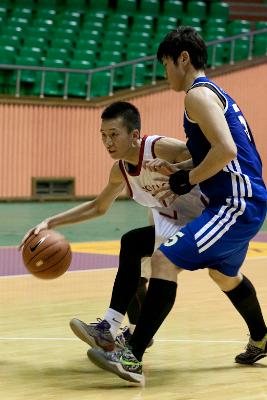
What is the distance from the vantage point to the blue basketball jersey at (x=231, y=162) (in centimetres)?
491

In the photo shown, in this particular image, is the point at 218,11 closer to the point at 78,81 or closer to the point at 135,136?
the point at 78,81

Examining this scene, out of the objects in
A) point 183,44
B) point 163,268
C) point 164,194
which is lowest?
point 163,268

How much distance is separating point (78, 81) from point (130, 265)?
1219cm

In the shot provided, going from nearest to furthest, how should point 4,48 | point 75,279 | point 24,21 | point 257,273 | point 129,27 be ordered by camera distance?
point 75,279
point 257,273
point 4,48
point 24,21
point 129,27

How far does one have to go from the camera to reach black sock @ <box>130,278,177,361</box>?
15.8 ft

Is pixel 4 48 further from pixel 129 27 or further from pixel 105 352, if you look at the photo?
pixel 105 352

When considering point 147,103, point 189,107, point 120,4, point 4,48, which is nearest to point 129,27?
point 120,4

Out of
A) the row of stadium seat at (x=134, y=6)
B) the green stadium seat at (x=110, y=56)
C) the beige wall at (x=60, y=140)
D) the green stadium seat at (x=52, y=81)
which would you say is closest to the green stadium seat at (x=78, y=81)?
the green stadium seat at (x=52, y=81)

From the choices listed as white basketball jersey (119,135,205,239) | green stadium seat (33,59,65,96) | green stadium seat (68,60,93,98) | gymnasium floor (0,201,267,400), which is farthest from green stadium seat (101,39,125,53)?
white basketball jersey (119,135,205,239)

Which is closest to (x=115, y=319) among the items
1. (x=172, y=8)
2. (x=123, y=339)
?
(x=123, y=339)

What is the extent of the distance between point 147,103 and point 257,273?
952 centimetres

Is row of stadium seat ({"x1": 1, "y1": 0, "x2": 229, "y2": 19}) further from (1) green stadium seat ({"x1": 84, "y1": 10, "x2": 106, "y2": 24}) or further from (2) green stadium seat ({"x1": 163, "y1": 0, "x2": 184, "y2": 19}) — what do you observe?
(1) green stadium seat ({"x1": 84, "y1": 10, "x2": 106, "y2": 24})

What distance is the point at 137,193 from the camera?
5.41 metres

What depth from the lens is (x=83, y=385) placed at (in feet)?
15.7
